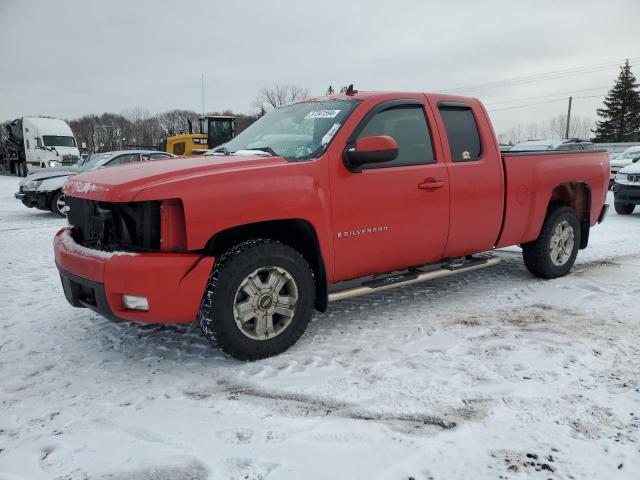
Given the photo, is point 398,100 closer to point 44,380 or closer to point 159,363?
point 159,363

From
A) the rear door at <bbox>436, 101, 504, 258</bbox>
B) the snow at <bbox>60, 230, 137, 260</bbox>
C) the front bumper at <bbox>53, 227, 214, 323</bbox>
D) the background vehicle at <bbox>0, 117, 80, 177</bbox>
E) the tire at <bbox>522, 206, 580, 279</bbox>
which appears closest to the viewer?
the front bumper at <bbox>53, 227, 214, 323</bbox>

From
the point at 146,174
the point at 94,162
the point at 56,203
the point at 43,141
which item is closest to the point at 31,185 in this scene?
the point at 56,203

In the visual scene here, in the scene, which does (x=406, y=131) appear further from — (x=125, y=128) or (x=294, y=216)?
(x=125, y=128)

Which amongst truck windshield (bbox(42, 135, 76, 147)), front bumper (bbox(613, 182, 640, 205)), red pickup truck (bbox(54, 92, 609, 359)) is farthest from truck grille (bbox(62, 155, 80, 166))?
red pickup truck (bbox(54, 92, 609, 359))

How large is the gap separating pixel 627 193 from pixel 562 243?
7.22 metres

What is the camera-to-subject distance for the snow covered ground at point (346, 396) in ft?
7.71

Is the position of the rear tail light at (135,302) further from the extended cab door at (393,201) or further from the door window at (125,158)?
the door window at (125,158)

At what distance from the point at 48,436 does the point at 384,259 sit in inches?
98.9

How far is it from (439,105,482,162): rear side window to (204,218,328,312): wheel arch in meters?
1.62

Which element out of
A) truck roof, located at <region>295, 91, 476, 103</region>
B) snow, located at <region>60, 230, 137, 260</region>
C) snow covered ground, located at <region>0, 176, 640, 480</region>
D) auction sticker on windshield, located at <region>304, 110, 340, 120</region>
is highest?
truck roof, located at <region>295, 91, 476, 103</region>

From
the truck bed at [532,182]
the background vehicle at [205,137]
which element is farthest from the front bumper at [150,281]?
the background vehicle at [205,137]

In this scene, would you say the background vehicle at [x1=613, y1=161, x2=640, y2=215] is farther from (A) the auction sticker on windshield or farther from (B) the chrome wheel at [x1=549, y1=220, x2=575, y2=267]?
(A) the auction sticker on windshield

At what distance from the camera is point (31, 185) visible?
36.4 ft

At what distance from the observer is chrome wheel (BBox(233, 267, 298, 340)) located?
3.37m
